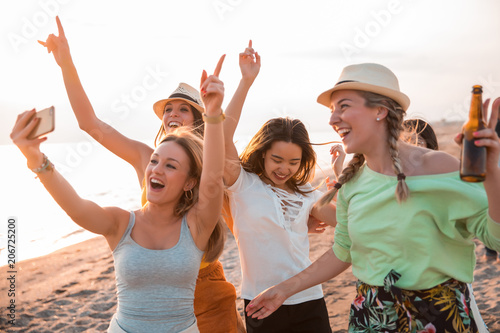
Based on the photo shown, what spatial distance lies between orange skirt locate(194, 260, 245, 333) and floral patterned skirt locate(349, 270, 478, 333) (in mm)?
1264

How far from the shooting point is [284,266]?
3.58 m

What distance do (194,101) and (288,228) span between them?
56.1 inches

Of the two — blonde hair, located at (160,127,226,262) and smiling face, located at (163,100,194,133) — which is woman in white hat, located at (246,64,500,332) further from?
smiling face, located at (163,100,194,133)

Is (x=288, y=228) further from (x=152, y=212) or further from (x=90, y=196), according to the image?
(x=90, y=196)

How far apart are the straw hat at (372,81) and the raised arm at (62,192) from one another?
61.0 inches

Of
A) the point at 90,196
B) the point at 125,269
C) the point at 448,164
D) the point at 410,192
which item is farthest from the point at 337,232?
the point at 90,196

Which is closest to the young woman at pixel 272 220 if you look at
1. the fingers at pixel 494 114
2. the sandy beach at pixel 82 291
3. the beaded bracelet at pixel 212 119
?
the beaded bracelet at pixel 212 119

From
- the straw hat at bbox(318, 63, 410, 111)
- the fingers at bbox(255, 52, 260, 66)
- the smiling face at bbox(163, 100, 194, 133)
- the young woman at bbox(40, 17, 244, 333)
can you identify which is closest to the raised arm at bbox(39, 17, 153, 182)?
the young woman at bbox(40, 17, 244, 333)

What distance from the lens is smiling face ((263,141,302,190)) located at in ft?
12.8

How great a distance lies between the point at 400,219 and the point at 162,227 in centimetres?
148

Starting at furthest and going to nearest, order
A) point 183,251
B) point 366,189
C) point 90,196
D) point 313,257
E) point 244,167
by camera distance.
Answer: point 90,196 → point 313,257 → point 244,167 → point 183,251 → point 366,189

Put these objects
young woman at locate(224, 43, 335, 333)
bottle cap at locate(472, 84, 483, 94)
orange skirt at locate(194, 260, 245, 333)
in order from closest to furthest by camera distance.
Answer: bottle cap at locate(472, 84, 483, 94)
orange skirt at locate(194, 260, 245, 333)
young woman at locate(224, 43, 335, 333)

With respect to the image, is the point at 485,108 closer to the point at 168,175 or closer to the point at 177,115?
the point at 168,175

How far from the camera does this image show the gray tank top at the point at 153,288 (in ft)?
9.13
